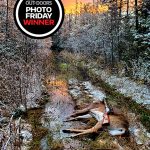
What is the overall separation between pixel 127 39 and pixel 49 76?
704cm

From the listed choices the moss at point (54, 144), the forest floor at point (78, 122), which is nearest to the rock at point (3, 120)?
the forest floor at point (78, 122)

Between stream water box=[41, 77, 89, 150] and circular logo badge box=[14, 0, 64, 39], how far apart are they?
268 inches

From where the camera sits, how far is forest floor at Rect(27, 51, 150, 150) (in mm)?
12297

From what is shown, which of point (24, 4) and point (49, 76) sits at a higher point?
point (24, 4)

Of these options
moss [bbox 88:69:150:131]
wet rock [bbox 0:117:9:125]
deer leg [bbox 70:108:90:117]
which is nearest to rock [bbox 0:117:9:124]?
wet rock [bbox 0:117:9:125]

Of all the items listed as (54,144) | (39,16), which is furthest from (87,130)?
(39,16)

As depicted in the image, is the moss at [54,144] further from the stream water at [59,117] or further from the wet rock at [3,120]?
the wet rock at [3,120]

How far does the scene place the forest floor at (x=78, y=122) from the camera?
12297 mm

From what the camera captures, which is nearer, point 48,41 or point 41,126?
point 41,126

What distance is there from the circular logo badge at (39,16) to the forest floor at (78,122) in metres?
6.80

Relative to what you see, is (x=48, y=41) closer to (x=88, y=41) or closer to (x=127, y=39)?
(x=88, y=41)

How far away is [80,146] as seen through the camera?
12.2 metres

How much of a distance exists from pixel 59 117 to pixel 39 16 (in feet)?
Answer: 34.1

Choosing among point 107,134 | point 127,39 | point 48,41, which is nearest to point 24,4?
point 107,134
